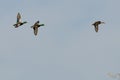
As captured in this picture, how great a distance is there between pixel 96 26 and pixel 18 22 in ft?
55.1

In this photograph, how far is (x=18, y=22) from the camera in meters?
105

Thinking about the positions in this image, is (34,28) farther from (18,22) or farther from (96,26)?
(96,26)

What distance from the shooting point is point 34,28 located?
106125mm

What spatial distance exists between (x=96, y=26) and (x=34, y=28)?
43.9 feet

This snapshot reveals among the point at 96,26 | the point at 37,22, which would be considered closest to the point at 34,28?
the point at 37,22

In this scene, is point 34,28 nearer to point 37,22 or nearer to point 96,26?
point 37,22

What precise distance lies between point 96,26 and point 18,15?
1766 centimetres

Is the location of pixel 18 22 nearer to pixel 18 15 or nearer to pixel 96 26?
pixel 18 15

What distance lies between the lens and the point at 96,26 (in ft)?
350

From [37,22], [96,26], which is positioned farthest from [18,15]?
[96,26]

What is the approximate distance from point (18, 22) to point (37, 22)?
4.79 meters

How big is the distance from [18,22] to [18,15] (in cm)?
Result: 537

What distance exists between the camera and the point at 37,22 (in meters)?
108
